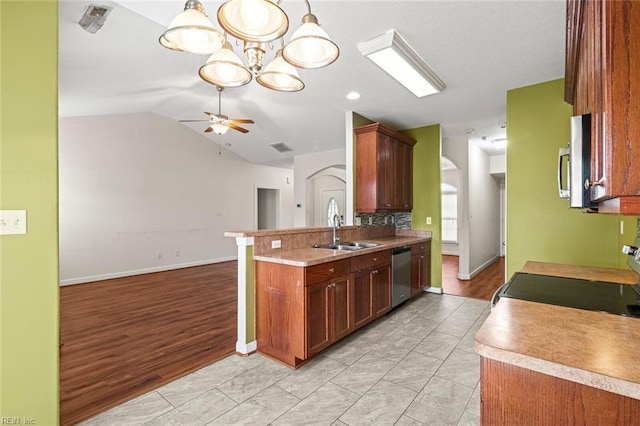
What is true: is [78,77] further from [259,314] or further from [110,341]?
[259,314]

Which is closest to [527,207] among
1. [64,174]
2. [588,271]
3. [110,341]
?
[588,271]

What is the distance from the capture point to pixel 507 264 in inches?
133

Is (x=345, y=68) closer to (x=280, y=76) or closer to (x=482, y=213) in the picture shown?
(x=280, y=76)

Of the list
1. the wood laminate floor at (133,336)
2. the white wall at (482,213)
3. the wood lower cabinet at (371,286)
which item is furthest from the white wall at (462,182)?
the wood laminate floor at (133,336)

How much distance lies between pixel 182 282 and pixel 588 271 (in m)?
5.53

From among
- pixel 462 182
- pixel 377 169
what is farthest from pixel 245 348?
pixel 462 182

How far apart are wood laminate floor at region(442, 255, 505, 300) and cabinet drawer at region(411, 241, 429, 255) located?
858mm

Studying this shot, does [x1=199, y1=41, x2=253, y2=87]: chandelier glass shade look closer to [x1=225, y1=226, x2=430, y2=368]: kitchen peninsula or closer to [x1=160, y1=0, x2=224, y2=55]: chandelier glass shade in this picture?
[x1=160, y1=0, x2=224, y2=55]: chandelier glass shade

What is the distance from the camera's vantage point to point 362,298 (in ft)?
10.2

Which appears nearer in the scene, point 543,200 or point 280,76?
point 280,76

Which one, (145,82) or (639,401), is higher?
(145,82)

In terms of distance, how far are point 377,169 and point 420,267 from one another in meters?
1.60

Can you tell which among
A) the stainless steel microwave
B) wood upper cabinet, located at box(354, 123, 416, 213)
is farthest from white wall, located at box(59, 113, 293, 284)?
the stainless steel microwave

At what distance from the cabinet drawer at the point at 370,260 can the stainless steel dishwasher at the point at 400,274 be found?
0.57 ft
